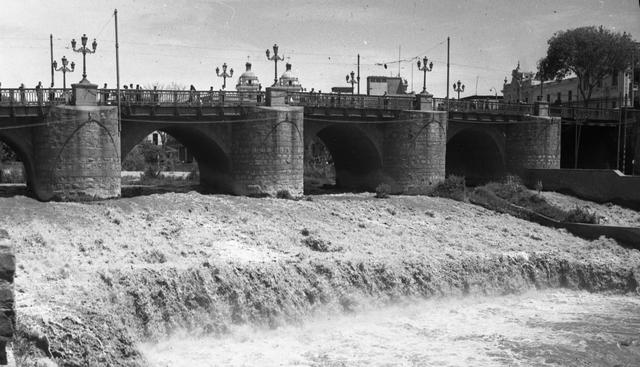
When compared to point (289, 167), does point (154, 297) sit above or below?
below

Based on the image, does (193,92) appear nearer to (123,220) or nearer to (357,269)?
(123,220)

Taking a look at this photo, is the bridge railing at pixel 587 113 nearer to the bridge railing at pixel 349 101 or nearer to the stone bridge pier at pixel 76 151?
the bridge railing at pixel 349 101

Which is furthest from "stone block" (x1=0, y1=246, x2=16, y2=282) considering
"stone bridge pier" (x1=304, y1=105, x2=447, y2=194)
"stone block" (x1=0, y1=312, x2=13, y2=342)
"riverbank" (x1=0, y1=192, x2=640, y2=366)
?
"stone bridge pier" (x1=304, y1=105, x2=447, y2=194)

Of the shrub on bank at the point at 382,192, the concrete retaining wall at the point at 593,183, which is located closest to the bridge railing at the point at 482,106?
the concrete retaining wall at the point at 593,183

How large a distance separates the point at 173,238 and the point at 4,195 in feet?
33.8

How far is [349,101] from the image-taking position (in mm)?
38000

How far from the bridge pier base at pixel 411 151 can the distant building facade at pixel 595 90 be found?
868 inches

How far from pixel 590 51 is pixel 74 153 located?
4930 centimetres

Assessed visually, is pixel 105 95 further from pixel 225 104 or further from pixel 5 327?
pixel 5 327

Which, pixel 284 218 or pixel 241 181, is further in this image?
pixel 241 181

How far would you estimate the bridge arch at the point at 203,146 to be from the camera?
30.8m

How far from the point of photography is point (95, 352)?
50.9 ft

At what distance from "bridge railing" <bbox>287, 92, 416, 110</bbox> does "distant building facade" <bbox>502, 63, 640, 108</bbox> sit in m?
22.0

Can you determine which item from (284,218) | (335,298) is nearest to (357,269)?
(335,298)
